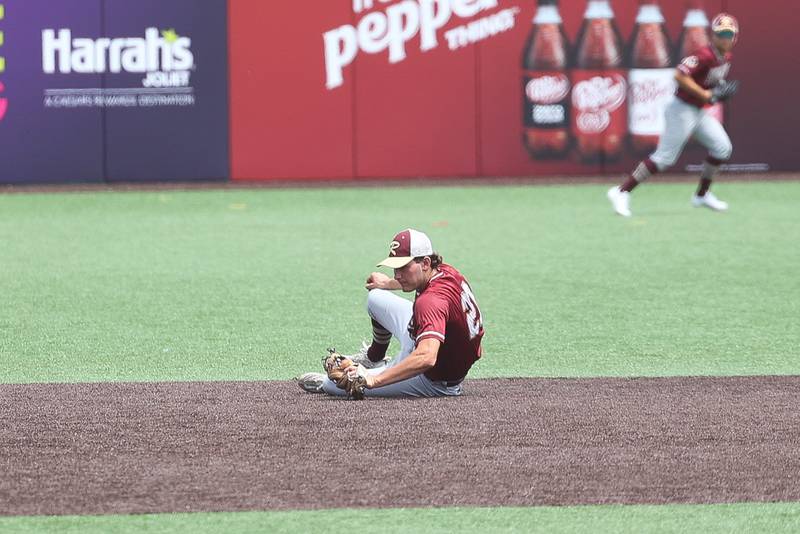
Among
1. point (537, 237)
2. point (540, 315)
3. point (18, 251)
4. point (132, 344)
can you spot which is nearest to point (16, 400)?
point (132, 344)

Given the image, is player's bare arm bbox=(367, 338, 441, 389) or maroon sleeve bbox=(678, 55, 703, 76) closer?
player's bare arm bbox=(367, 338, 441, 389)

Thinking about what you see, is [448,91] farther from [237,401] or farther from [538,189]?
[237,401]

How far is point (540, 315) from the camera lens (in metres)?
10.8

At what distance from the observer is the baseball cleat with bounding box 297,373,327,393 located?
26.2ft

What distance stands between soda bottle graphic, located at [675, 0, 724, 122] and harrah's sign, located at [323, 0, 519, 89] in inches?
92.9

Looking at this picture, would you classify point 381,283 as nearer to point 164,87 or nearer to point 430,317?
point 430,317

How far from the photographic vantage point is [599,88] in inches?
851

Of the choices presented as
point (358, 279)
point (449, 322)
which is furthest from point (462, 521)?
point (358, 279)

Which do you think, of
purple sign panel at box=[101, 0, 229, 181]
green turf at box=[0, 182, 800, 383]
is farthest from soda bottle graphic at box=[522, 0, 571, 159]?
purple sign panel at box=[101, 0, 229, 181]

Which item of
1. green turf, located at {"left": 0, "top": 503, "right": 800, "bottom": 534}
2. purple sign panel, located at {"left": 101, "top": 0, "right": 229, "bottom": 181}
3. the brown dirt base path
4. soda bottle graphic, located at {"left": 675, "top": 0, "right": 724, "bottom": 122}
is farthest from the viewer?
soda bottle graphic, located at {"left": 675, "top": 0, "right": 724, "bottom": 122}

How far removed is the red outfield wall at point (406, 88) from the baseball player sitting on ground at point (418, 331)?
13341 mm

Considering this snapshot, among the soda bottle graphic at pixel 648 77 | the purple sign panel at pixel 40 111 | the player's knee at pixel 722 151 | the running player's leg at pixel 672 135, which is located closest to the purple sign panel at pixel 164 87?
the purple sign panel at pixel 40 111

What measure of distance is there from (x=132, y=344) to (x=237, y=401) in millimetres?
2147

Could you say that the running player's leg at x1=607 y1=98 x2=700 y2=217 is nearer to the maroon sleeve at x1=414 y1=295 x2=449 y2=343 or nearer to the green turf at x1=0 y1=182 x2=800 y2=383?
the green turf at x1=0 y1=182 x2=800 y2=383
